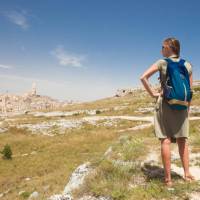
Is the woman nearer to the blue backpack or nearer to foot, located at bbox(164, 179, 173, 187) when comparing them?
foot, located at bbox(164, 179, 173, 187)

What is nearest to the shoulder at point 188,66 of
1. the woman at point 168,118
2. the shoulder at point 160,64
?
the woman at point 168,118

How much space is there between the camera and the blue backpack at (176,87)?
633cm

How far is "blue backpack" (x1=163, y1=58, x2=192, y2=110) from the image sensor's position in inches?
249

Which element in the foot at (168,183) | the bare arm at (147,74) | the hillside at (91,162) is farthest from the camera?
the hillside at (91,162)

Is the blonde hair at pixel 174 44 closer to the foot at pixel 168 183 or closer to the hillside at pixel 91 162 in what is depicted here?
the foot at pixel 168 183

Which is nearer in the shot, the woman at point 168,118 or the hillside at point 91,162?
the woman at point 168,118

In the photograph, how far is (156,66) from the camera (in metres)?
6.39

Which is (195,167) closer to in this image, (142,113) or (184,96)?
(184,96)

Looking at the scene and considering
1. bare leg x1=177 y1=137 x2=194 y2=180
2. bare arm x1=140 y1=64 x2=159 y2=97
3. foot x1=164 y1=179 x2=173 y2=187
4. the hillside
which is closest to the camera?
bare arm x1=140 y1=64 x2=159 y2=97

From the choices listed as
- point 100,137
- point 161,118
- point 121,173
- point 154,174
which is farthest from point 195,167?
point 100,137

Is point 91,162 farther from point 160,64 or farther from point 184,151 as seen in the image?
point 160,64

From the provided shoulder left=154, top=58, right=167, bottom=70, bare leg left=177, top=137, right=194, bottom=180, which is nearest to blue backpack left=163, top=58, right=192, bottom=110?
shoulder left=154, top=58, right=167, bottom=70

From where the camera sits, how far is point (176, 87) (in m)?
6.34

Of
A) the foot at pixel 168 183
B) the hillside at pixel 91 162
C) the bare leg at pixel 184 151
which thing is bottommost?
the hillside at pixel 91 162
